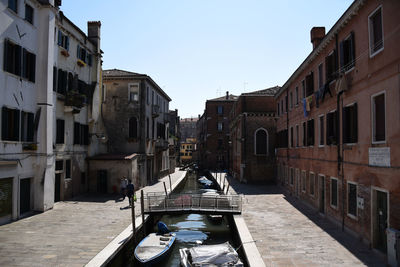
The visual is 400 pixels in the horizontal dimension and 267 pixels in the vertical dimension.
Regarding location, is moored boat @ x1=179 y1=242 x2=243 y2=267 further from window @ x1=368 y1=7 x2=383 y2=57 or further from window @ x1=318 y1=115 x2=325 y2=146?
window @ x1=318 y1=115 x2=325 y2=146

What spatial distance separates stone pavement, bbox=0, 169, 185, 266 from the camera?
31.8 feet

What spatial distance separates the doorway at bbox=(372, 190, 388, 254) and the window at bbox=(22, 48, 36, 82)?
49.6ft

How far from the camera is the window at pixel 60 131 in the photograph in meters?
19.0

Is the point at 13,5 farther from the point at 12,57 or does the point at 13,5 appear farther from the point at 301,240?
the point at 301,240

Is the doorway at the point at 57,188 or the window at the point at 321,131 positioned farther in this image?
the doorway at the point at 57,188

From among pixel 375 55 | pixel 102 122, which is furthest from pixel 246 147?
pixel 375 55

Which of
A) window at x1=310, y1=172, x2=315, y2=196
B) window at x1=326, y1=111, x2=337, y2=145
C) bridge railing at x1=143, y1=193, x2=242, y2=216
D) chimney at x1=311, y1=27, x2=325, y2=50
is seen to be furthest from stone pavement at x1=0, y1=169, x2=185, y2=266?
chimney at x1=311, y1=27, x2=325, y2=50

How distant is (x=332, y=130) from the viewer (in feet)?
48.8

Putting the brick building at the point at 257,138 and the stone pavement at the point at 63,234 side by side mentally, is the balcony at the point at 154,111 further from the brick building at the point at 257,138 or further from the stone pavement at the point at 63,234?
the stone pavement at the point at 63,234

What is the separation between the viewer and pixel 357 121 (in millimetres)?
12008

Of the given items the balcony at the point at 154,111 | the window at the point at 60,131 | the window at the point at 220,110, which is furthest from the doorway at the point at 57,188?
the window at the point at 220,110

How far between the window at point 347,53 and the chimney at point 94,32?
17219mm

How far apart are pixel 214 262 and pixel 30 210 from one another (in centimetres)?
1046

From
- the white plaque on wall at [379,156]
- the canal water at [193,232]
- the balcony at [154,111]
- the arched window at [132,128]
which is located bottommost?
the canal water at [193,232]
